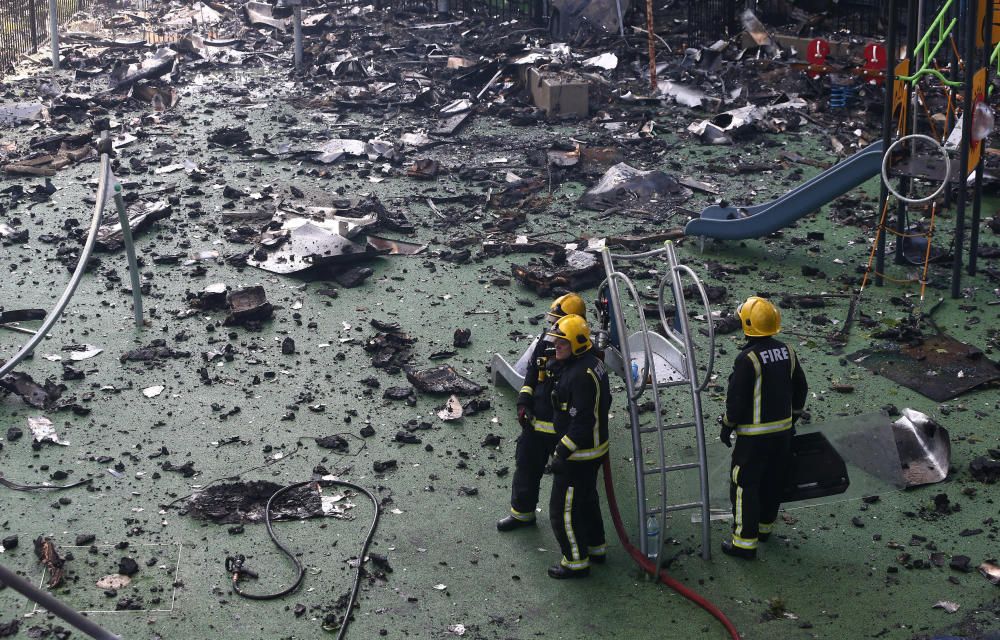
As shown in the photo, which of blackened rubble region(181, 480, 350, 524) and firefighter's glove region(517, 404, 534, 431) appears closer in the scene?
firefighter's glove region(517, 404, 534, 431)

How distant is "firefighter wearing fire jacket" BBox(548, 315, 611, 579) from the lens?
19.4 feet

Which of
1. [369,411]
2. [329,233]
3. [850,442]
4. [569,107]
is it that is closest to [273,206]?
[329,233]

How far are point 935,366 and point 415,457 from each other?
4.26 m

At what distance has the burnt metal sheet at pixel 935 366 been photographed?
8148mm

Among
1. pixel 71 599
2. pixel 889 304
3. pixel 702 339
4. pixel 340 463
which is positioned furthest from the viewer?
pixel 889 304

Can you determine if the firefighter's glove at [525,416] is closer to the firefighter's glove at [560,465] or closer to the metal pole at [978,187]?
the firefighter's glove at [560,465]

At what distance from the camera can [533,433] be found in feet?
21.3

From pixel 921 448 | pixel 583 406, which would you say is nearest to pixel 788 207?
pixel 921 448

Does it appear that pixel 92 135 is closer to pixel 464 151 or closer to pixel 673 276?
pixel 464 151

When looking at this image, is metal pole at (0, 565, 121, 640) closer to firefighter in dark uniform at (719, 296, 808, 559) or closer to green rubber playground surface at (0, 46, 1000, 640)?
green rubber playground surface at (0, 46, 1000, 640)

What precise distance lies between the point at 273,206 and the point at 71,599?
22.8ft

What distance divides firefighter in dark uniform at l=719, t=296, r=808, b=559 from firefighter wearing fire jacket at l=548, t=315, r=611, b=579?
81 cm

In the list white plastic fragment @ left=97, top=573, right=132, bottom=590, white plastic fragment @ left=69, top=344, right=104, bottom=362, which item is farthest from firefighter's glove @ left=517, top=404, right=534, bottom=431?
white plastic fragment @ left=69, top=344, right=104, bottom=362

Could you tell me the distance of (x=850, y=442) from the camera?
7336mm
